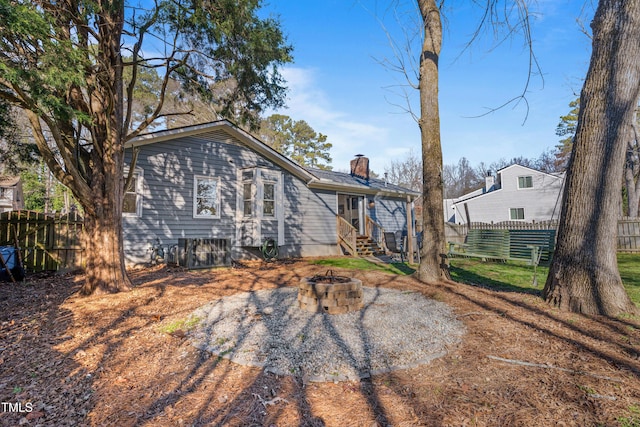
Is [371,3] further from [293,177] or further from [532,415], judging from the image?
[532,415]

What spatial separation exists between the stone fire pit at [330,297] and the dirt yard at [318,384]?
1.52 metres

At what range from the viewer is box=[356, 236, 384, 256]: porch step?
14.2 meters

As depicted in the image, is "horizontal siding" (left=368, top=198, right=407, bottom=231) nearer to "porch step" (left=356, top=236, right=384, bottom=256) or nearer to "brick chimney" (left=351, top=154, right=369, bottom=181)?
"brick chimney" (left=351, top=154, right=369, bottom=181)

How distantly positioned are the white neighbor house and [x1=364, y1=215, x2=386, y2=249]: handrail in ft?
37.7

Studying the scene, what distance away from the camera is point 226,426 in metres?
2.31

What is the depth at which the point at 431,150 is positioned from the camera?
666 centimetres

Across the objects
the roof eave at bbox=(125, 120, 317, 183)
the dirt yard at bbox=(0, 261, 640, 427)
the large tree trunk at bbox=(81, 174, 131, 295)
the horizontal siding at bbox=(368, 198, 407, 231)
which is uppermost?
the roof eave at bbox=(125, 120, 317, 183)

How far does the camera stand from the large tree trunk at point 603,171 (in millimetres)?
4156

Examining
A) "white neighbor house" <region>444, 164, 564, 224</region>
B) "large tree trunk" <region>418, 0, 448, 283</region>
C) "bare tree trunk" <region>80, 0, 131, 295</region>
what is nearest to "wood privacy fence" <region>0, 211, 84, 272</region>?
"bare tree trunk" <region>80, 0, 131, 295</region>

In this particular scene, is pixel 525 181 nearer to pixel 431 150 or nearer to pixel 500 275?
pixel 500 275

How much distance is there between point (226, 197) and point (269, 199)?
149 cm

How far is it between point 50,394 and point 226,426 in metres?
1.71

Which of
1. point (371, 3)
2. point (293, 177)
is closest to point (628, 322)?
point (371, 3)

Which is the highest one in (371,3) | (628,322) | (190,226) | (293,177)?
(371,3)
